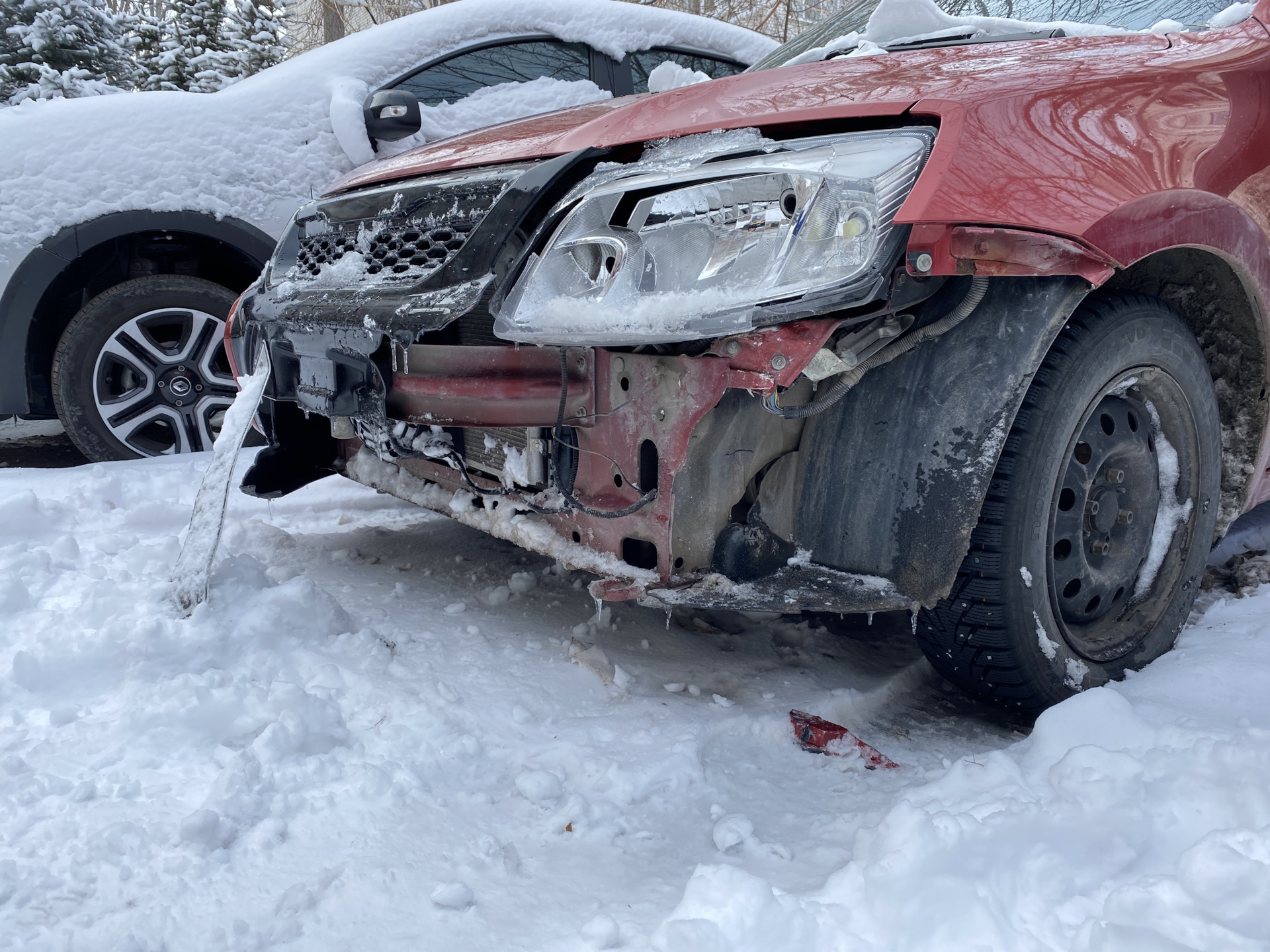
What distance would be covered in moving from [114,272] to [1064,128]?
351 cm

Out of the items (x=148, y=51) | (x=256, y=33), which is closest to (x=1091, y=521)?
(x=256, y=33)

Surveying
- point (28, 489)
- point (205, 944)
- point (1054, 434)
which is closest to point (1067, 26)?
point (1054, 434)

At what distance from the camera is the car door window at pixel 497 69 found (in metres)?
3.87

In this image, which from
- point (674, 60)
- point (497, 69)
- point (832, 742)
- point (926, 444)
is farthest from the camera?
point (674, 60)

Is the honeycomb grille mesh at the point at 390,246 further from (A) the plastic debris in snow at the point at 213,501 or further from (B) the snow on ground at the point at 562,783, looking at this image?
(B) the snow on ground at the point at 562,783

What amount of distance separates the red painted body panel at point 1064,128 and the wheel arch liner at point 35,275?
205cm

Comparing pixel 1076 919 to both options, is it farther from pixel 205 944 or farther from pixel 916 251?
pixel 205 944

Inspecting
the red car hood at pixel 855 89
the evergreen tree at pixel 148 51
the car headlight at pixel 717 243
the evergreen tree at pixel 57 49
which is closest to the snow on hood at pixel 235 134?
the red car hood at pixel 855 89

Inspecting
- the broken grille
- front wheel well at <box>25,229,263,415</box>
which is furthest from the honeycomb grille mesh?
front wheel well at <box>25,229,263,415</box>

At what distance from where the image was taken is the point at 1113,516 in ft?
6.72

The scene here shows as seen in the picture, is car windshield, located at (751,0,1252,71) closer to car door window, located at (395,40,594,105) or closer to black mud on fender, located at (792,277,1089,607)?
black mud on fender, located at (792,277,1089,607)

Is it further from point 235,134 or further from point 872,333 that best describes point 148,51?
point 872,333

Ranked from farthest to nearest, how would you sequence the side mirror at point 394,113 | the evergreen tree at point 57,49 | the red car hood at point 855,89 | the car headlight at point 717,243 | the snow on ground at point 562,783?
the evergreen tree at point 57,49, the side mirror at point 394,113, the red car hood at point 855,89, the car headlight at point 717,243, the snow on ground at point 562,783

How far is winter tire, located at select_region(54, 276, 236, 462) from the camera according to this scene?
3535 millimetres
